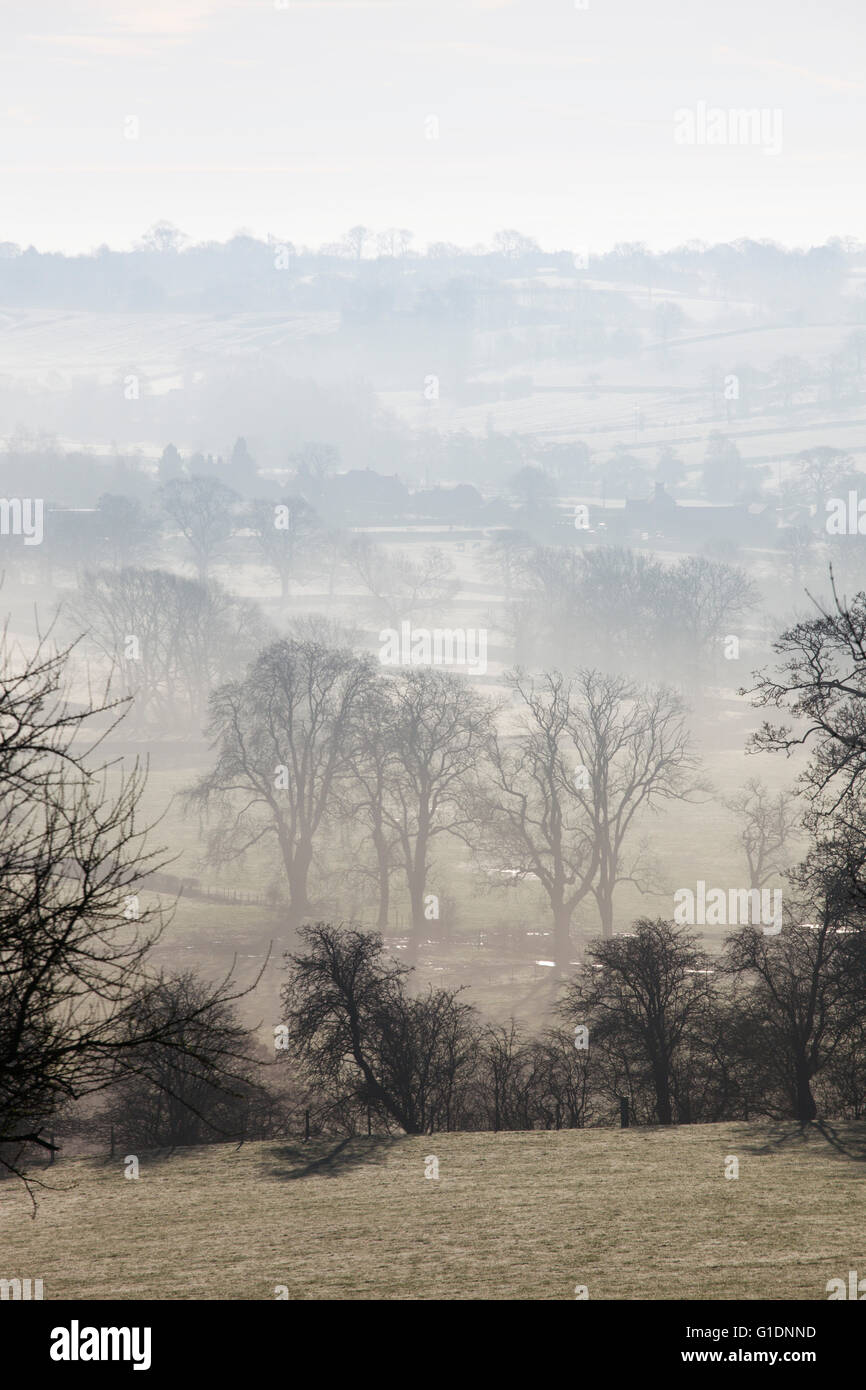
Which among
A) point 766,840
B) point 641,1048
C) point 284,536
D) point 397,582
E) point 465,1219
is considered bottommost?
point 465,1219

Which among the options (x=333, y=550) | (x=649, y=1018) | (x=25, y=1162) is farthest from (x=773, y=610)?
(x=25, y=1162)

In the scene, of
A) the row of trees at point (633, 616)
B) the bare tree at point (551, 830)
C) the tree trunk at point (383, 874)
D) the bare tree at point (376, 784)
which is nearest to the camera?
the bare tree at point (551, 830)

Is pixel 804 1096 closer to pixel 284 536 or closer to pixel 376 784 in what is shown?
pixel 376 784

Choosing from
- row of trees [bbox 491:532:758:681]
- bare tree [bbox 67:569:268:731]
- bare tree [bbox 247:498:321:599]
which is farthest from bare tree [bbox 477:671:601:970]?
bare tree [bbox 247:498:321:599]

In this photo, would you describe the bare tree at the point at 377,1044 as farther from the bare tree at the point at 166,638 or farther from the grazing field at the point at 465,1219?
the bare tree at the point at 166,638

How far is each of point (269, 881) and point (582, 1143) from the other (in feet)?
123

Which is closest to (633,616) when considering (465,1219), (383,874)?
(383,874)

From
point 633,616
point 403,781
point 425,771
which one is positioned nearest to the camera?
point 425,771

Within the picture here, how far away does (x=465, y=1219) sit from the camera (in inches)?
639

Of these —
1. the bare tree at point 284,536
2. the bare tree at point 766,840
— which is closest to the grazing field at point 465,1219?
the bare tree at point 766,840

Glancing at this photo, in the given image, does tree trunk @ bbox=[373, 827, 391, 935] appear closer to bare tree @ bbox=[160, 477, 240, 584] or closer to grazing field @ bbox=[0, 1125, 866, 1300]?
grazing field @ bbox=[0, 1125, 866, 1300]

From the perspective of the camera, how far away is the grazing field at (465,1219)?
12805mm

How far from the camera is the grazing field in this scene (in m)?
12.8

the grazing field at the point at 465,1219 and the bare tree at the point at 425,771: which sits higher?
the bare tree at the point at 425,771
